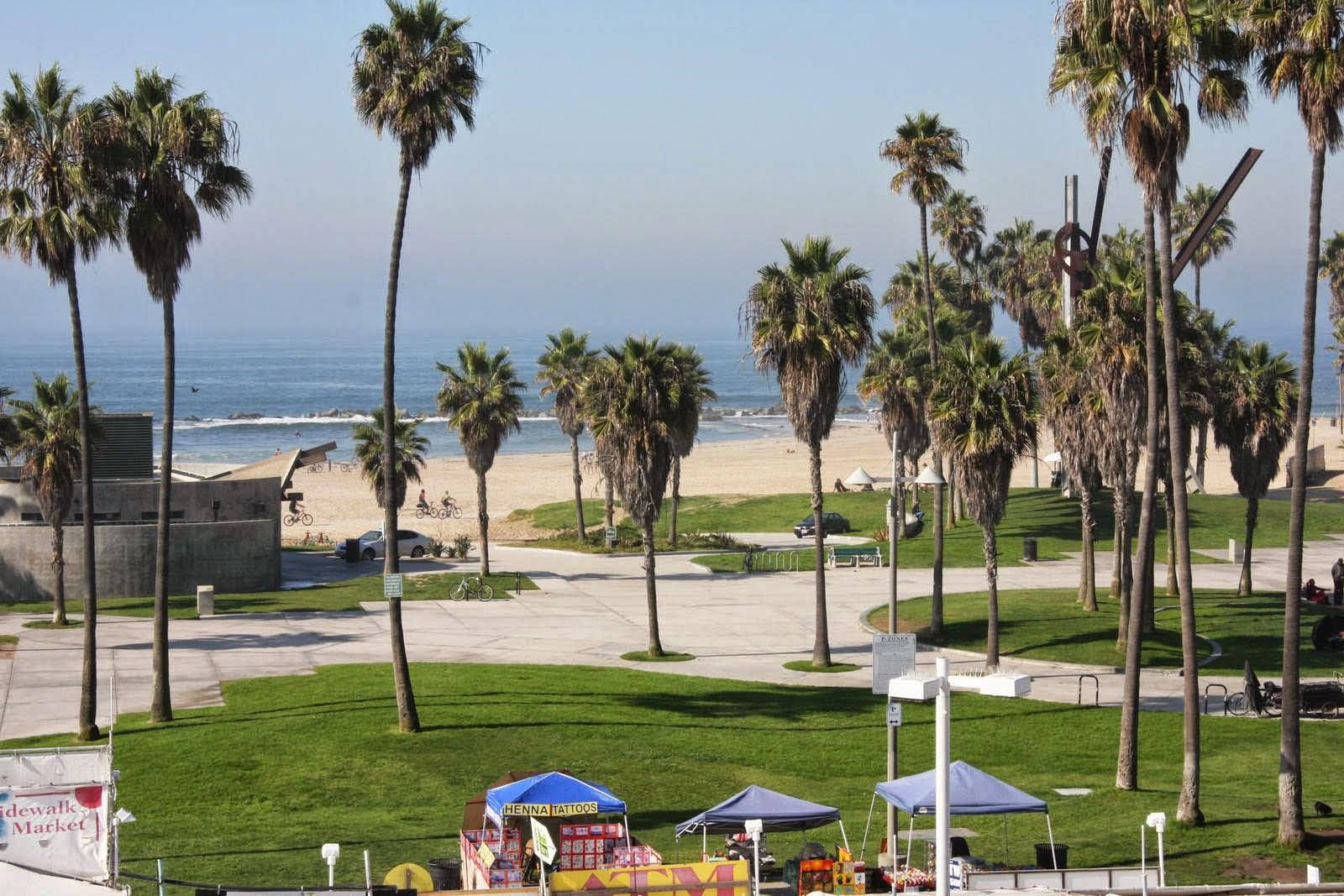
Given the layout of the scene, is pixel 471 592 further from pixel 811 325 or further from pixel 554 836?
pixel 554 836

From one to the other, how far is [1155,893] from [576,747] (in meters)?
13.6

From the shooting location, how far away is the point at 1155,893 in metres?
16.7

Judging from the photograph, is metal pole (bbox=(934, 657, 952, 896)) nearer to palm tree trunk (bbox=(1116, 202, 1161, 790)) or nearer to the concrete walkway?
palm tree trunk (bbox=(1116, 202, 1161, 790))

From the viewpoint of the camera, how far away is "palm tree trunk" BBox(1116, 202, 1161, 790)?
23.6 m

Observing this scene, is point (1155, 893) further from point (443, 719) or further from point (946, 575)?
point (946, 575)

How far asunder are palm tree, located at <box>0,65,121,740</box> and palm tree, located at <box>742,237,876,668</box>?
53.0 feet

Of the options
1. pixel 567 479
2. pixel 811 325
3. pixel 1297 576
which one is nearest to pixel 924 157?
pixel 811 325

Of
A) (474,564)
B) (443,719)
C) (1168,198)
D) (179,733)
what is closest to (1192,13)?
(1168,198)

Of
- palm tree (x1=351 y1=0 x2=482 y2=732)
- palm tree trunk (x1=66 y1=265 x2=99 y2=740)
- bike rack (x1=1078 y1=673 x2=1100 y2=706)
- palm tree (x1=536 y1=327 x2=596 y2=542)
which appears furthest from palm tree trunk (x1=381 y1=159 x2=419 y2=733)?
palm tree (x1=536 y1=327 x2=596 y2=542)

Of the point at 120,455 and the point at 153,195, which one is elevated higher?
the point at 153,195

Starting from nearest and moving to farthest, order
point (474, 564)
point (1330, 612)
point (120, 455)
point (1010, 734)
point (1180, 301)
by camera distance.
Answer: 1. point (1010, 734)
2. point (1180, 301)
3. point (1330, 612)
4. point (120, 455)
5. point (474, 564)

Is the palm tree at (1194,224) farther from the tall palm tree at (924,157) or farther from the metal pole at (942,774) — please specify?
the metal pole at (942,774)

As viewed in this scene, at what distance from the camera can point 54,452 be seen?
1697 inches

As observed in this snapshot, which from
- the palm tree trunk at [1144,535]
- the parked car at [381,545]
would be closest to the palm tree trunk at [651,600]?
the palm tree trunk at [1144,535]
